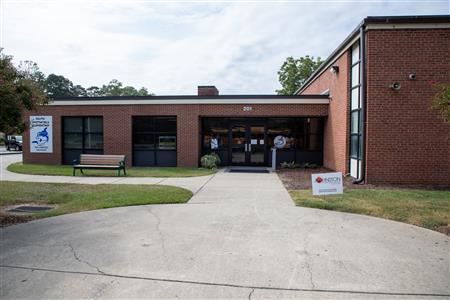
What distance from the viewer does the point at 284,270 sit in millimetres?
4512

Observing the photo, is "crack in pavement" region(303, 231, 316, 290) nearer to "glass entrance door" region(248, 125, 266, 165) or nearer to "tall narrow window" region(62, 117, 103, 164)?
"glass entrance door" region(248, 125, 266, 165)

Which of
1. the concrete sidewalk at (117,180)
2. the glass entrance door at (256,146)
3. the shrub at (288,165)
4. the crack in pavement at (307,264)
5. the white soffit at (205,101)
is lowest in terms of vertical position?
the crack in pavement at (307,264)

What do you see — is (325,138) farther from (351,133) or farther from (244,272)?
(244,272)

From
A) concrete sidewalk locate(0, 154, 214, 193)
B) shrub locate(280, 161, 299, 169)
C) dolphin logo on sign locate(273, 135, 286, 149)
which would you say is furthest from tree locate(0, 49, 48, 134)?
dolphin logo on sign locate(273, 135, 286, 149)

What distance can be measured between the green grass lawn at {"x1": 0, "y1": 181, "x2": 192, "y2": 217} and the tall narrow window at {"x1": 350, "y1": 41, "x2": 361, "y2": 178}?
628 centimetres

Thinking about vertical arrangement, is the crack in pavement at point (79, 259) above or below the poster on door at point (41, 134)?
below

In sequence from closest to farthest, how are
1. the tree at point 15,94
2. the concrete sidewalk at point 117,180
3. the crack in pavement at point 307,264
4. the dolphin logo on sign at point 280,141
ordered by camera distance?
the crack in pavement at point 307,264 → the tree at point 15,94 → the concrete sidewalk at point 117,180 → the dolphin logo on sign at point 280,141

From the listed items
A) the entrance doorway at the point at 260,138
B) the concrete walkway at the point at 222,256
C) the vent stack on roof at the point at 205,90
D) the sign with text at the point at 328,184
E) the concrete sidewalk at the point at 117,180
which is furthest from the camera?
the vent stack on roof at the point at 205,90

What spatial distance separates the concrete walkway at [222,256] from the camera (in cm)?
399

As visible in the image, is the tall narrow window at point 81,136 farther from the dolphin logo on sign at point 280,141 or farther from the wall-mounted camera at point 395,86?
the wall-mounted camera at point 395,86

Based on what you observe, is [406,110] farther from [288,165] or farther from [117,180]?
[117,180]

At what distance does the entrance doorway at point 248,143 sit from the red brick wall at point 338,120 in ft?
10.2

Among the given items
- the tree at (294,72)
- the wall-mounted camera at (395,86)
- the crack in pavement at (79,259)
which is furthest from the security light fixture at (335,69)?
the tree at (294,72)

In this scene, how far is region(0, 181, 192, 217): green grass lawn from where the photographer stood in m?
8.39
